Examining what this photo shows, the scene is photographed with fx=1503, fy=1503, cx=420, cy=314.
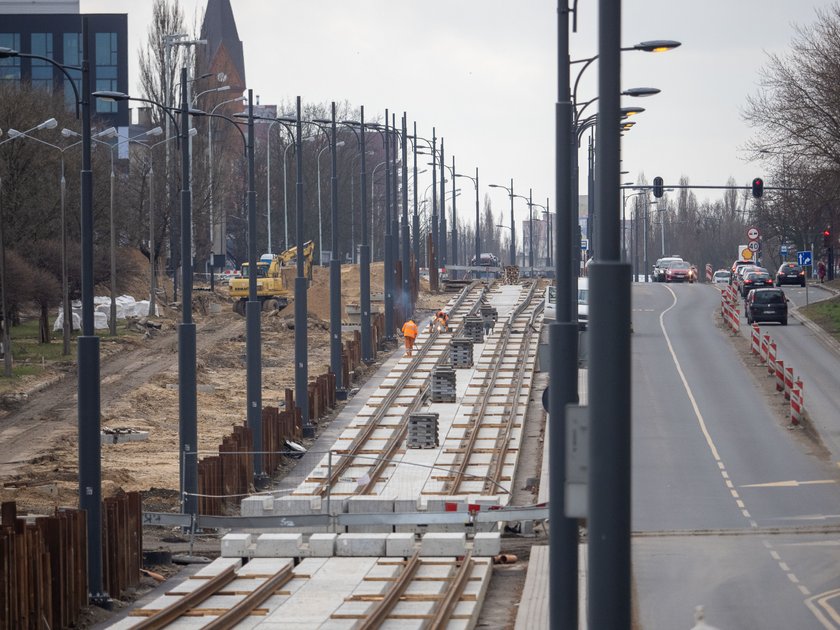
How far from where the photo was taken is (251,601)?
21.2 metres

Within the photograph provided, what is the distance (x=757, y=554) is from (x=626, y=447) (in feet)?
57.4

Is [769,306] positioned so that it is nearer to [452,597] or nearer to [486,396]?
[486,396]

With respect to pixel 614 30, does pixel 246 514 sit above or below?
below

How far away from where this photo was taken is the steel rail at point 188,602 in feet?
64.9

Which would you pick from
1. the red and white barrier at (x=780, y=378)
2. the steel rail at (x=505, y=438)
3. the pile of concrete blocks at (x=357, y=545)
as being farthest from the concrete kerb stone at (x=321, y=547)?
the red and white barrier at (x=780, y=378)

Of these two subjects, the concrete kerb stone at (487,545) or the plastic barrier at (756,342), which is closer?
the concrete kerb stone at (487,545)

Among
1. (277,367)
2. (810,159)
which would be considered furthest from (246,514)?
(810,159)

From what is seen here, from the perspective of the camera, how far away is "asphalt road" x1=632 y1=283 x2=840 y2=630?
21.2 m

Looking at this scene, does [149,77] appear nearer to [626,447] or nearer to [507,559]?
[507,559]

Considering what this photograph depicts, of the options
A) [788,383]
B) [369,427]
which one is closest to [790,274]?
[788,383]

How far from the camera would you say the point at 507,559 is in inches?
1008

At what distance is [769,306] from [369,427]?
1114 inches

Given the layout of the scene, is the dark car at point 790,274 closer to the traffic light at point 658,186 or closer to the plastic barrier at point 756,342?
the traffic light at point 658,186

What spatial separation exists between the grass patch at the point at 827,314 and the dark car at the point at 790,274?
58.7 ft
